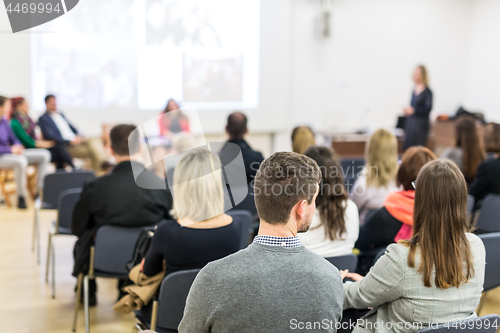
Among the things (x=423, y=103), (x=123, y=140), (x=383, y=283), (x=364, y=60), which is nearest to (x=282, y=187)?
(x=383, y=283)

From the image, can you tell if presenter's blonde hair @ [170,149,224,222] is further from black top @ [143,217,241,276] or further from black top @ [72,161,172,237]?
black top @ [72,161,172,237]

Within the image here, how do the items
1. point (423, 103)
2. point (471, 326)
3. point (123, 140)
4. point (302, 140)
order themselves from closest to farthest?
point (471, 326) → point (123, 140) → point (302, 140) → point (423, 103)

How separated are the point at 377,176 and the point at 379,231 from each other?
0.70 metres

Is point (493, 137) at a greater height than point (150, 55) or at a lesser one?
lesser

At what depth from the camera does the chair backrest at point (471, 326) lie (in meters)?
1.45

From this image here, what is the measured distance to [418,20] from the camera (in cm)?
912

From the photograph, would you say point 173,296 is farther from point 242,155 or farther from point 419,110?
point 419,110

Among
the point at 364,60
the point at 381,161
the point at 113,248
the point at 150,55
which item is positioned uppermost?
the point at 364,60

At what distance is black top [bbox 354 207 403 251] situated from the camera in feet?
8.39

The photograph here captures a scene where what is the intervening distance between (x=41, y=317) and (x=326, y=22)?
6.98 metres

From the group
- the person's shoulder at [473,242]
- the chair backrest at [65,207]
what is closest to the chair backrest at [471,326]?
the person's shoulder at [473,242]

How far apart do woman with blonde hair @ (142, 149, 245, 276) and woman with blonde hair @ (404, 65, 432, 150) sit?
5340 mm

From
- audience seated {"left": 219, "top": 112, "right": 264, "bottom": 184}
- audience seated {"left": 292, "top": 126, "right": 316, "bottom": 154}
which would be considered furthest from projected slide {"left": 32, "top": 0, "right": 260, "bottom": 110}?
audience seated {"left": 292, "top": 126, "right": 316, "bottom": 154}

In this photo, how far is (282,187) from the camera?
1.35 m
